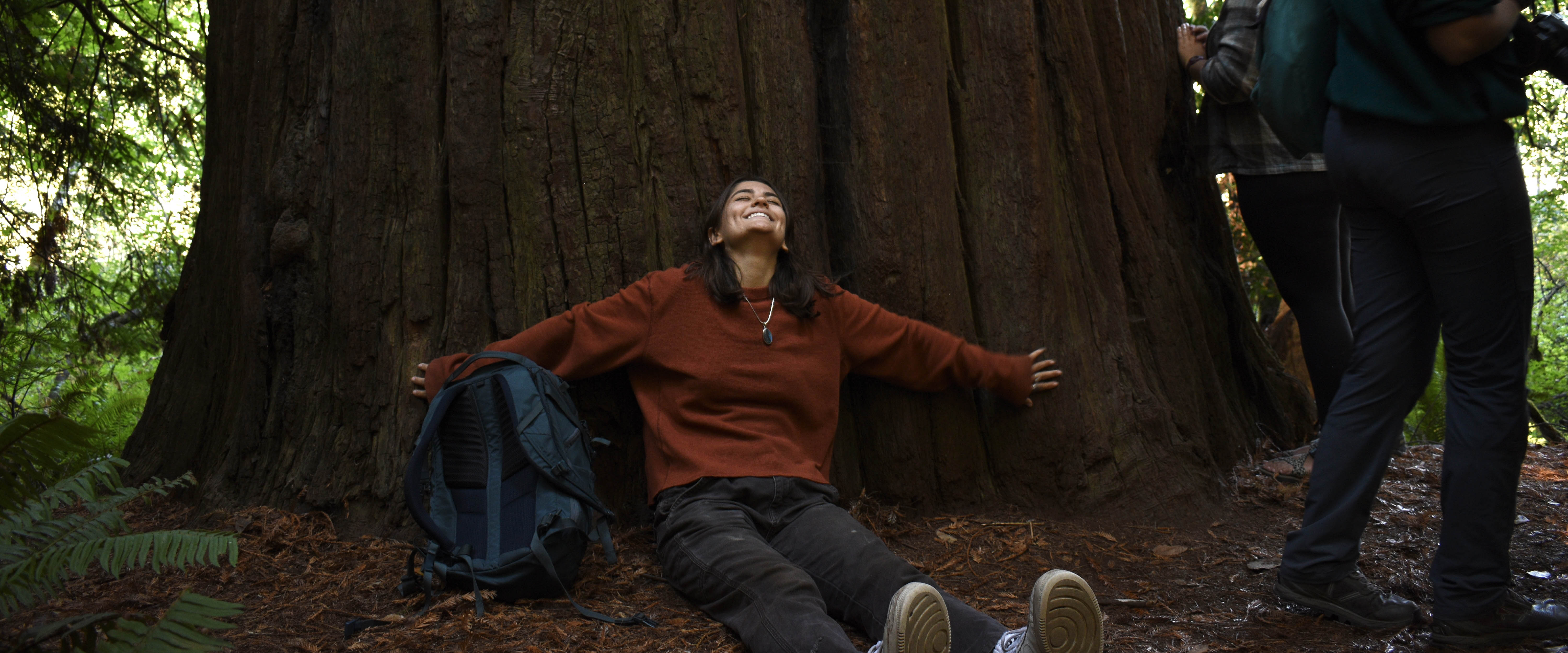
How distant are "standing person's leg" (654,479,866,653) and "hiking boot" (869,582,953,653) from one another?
200mm

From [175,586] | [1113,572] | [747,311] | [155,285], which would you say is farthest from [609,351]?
[155,285]

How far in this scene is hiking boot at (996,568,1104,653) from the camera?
2.12 meters

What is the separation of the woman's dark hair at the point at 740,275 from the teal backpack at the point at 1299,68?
156cm

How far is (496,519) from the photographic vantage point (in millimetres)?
2893

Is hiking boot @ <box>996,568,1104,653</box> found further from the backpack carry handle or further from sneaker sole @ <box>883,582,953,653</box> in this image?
the backpack carry handle

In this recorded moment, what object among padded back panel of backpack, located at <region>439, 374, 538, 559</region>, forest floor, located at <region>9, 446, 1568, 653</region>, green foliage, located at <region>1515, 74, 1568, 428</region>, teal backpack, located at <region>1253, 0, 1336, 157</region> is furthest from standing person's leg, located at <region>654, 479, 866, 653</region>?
green foliage, located at <region>1515, 74, 1568, 428</region>

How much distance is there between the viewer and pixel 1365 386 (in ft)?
8.70

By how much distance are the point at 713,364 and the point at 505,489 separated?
795 millimetres

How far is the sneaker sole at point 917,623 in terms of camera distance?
2.15 metres

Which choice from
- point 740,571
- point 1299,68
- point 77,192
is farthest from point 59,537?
point 77,192

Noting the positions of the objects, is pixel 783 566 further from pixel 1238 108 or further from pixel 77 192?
pixel 77 192

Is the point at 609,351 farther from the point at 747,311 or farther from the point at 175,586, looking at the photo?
the point at 175,586

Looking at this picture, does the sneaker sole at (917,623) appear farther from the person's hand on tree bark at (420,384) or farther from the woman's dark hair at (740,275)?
the person's hand on tree bark at (420,384)

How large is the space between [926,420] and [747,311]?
877 mm
